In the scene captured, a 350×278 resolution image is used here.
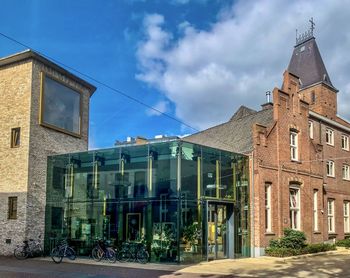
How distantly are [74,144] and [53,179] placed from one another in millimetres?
2868

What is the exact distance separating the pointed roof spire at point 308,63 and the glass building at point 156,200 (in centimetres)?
2830

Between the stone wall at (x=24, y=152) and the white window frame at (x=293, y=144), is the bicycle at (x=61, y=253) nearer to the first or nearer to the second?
the stone wall at (x=24, y=152)

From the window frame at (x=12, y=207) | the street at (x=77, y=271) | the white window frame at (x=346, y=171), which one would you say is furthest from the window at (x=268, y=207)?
the window frame at (x=12, y=207)

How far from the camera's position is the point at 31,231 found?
22156 mm

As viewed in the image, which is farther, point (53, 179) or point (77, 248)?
point (53, 179)

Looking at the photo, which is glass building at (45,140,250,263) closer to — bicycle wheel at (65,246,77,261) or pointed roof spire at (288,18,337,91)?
bicycle wheel at (65,246,77,261)

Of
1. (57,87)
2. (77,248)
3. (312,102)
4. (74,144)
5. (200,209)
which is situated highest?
(312,102)

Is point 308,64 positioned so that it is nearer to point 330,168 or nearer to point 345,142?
point 345,142

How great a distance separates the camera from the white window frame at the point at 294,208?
25203 millimetres

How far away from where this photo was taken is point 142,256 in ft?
63.1

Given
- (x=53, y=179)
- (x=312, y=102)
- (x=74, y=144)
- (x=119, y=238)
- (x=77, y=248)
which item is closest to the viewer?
(x=119, y=238)

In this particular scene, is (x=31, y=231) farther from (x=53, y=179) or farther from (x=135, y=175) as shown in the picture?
(x=135, y=175)

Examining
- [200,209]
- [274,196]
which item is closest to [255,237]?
[274,196]

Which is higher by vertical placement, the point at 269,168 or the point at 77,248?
the point at 269,168
